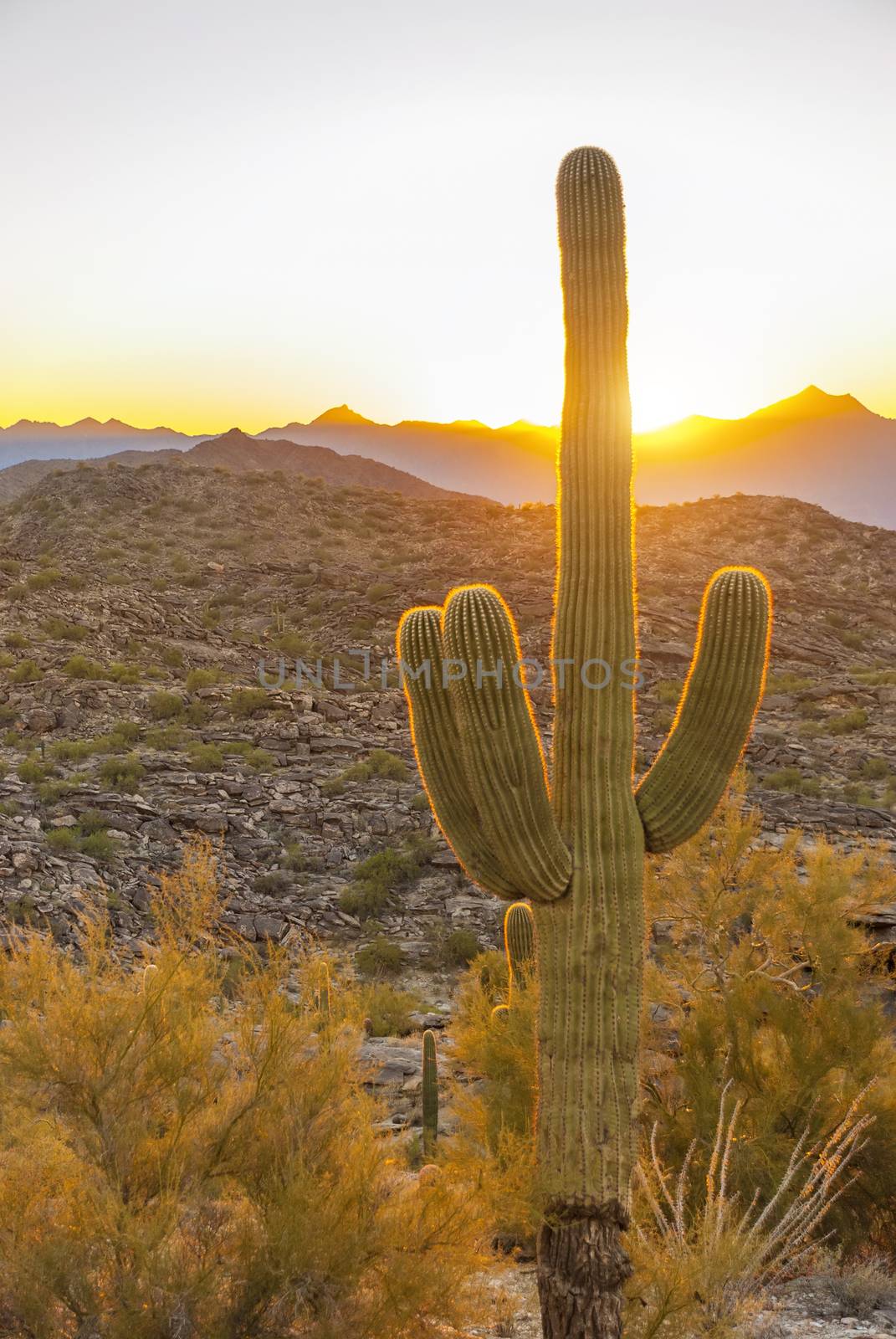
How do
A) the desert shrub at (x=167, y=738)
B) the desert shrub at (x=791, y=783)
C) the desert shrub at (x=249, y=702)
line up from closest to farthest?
the desert shrub at (x=791, y=783) < the desert shrub at (x=167, y=738) < the desert shrub at (x=249, y=702)

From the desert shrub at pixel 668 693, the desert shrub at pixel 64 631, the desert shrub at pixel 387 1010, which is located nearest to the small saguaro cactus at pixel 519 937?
the desert shrub at pixel 387 1010

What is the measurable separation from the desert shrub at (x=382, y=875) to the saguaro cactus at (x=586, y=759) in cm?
1334

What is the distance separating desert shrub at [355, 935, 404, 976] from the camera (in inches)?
717

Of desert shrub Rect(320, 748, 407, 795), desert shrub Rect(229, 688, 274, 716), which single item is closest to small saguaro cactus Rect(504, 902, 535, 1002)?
desert shrub Rect(320, 748, 407, 795)

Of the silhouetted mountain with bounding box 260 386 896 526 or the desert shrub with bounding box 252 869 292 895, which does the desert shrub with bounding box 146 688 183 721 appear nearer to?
the desert shrub with bounding box 252 869 292 895

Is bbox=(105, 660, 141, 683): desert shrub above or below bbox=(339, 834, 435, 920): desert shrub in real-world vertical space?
above

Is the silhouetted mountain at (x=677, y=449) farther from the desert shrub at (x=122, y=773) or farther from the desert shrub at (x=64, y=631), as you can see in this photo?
the desert shrub at (x=122, y=773)

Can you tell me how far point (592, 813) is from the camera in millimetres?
Result: 6773

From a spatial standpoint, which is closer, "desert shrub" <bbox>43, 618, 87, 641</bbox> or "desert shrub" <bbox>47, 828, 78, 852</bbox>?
"desert shrub" <bbox>47, 828, 78, 852</bbox>

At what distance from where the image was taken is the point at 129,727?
26672 mm

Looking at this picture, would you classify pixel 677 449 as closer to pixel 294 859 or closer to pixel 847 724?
pixel 847 724

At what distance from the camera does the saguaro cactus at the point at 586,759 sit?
6242mm

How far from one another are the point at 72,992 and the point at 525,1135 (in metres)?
4.42

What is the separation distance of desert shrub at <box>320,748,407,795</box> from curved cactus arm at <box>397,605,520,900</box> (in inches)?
692
